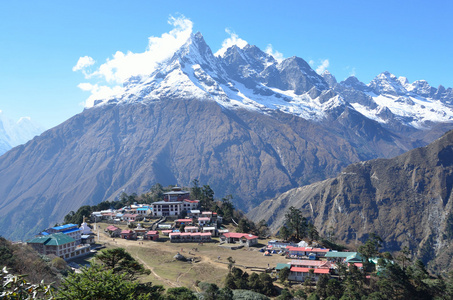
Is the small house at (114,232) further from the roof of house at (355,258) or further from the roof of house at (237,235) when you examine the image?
the roof of house at (355,258)

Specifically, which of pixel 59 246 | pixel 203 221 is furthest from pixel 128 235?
pixel 203 221

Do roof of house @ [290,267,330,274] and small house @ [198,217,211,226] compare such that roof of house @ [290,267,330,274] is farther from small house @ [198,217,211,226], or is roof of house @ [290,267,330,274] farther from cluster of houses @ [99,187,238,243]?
small house @ [198,217,211,226]

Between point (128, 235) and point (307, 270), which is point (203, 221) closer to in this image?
point (128, 235)

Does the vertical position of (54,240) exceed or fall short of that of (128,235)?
it exceeds it

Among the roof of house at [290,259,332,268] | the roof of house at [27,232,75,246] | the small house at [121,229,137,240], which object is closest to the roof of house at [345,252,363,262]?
the roof of house at [290,259,332,268]

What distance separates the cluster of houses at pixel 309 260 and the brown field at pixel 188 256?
345 cm

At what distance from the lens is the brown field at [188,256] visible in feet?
215

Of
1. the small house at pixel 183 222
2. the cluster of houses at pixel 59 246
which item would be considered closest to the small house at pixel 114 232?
the cluster of houses at pixel 59 246

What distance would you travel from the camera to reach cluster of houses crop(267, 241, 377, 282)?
6969 centimetres

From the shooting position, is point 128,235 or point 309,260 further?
point 128,235

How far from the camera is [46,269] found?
55.2m

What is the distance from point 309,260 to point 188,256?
26.0m

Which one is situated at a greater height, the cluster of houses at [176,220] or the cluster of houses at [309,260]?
the cluster of houses at [176,220]

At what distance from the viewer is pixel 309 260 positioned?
252 ft
